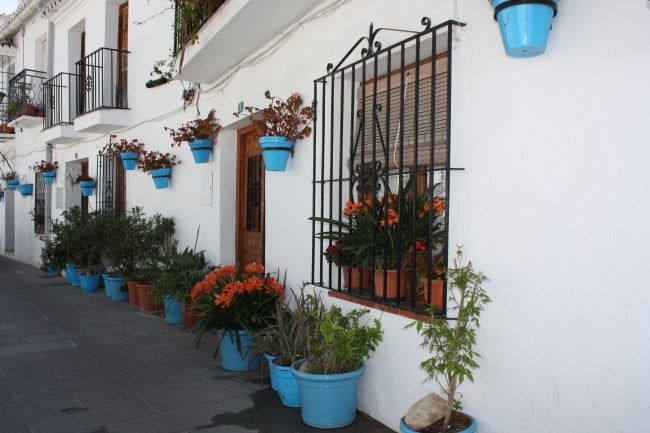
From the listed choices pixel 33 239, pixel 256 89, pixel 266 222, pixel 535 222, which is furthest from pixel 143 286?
pixel 33 239

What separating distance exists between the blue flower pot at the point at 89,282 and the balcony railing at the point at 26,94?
4949 mm

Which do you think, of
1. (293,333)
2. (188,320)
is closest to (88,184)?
(188,320)

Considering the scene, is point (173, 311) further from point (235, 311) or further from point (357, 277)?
point (357, 277)

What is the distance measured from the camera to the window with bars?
9500 millimetres

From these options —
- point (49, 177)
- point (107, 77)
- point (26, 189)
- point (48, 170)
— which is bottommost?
point (26, 189)

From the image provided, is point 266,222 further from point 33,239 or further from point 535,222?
point 33,239

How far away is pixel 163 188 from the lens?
7.68 meters

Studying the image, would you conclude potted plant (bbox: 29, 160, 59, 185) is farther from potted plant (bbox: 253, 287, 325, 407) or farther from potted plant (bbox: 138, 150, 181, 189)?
potted plant (bbox: 253, 287, 325, 407)

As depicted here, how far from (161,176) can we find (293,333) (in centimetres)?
407

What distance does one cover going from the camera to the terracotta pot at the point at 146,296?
7152 mm

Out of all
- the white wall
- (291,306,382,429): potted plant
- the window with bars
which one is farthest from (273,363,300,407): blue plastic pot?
the window with bars

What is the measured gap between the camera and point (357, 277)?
3986mm

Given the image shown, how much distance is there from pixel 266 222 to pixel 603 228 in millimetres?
3495

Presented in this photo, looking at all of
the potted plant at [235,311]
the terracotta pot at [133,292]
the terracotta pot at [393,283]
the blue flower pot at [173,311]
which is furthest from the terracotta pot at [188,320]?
the terracotta pot at [393,283]
